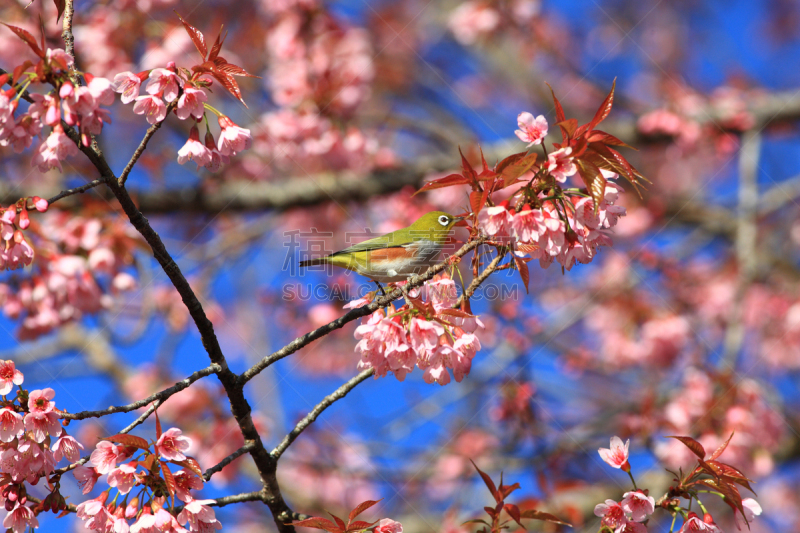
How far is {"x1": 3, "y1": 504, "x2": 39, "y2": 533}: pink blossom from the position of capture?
198cm

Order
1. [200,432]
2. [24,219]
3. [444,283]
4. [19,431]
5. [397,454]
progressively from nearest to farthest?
1. [19,431]
2. [24,219]
3. [444,283]
4. [200,432]
5. [397,454]

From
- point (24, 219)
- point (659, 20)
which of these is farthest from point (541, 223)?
point (659, 20)

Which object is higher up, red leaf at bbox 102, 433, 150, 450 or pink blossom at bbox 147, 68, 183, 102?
pink blossom at bbox 147, 68, 183, 102

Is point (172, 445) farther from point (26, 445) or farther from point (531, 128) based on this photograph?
point (531, 128)

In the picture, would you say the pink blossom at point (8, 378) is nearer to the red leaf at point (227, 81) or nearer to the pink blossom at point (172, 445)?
the pink blossom at point (172, 445)

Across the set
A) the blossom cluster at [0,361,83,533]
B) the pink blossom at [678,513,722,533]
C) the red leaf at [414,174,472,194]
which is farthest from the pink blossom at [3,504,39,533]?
the pink blossom at [678,513,722,533]

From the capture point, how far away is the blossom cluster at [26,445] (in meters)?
1.90

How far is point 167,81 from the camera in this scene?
2021mm

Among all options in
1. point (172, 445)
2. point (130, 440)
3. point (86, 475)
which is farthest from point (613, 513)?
point (86, 475)

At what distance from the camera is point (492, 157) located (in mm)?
6566

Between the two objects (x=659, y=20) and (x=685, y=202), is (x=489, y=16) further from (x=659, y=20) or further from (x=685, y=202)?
(x=659, y=20)

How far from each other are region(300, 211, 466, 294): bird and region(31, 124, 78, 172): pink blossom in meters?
2.14

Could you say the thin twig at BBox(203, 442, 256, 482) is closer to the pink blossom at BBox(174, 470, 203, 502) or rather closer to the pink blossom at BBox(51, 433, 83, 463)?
the pink blossom at BBox(174, 470, 203, 502)

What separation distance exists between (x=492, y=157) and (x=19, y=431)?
18.3 ft
